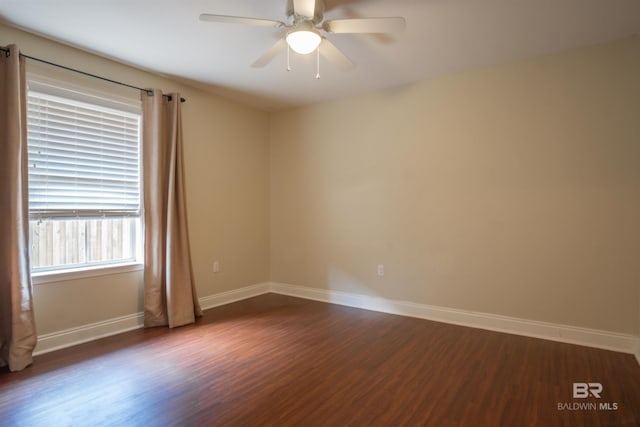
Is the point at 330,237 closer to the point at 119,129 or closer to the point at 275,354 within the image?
the point at 275,354

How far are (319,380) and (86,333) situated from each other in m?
2.18

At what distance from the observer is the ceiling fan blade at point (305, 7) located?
6.82 feet

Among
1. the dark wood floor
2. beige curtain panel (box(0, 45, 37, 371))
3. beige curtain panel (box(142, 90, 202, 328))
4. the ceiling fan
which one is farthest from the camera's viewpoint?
beige curtain panel (box(142, 90, 202, 328))

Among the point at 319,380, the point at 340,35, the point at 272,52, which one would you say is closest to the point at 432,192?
the point at 340,35

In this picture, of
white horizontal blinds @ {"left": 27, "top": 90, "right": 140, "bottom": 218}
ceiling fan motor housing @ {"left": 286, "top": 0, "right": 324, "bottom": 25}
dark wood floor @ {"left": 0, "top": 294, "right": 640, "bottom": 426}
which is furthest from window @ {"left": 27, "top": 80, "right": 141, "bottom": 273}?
ceiling fan motor housing @ {"left": 286, "top": 0, "right": 324, "bottom": 25}

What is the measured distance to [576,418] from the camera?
6.55ft

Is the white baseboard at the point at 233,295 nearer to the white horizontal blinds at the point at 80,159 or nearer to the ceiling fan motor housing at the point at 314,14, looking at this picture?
the white horizontal blinds at the point at 80,159

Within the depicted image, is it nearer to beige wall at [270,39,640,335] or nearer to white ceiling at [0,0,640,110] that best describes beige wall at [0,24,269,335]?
white ceiling at [0,0,640,110]

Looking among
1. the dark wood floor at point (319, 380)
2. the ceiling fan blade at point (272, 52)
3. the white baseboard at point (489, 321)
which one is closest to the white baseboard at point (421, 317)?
the white baseboard at point (489, 321)

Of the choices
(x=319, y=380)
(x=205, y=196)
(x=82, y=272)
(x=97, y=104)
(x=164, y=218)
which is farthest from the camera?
(x=205, y=196)

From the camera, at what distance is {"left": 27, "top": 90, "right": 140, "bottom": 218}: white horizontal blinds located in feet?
9.45

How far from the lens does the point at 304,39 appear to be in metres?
2.28

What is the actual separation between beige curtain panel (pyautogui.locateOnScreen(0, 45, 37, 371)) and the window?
0.77ft

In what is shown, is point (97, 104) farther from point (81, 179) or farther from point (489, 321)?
point (489, 321)
